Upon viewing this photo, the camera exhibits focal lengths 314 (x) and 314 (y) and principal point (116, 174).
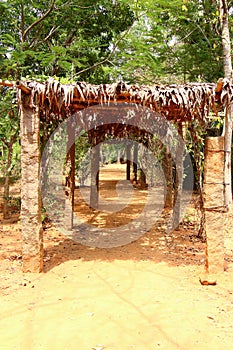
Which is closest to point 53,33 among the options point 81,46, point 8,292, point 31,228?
point 81,46

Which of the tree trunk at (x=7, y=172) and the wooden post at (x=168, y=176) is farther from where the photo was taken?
the wooden post at (x=168, y=176)

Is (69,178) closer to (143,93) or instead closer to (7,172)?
(7,172)

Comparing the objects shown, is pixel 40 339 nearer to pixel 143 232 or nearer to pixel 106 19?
pixel 143 232

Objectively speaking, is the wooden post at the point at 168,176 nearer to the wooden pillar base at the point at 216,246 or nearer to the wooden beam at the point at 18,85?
the wooden pillar base at the point at 216,246

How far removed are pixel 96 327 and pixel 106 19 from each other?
730 cm

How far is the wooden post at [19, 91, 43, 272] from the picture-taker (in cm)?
440

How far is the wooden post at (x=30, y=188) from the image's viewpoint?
14.4 ft

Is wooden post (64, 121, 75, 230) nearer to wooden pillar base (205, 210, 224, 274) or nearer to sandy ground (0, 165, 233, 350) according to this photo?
sandy ground (0, 165, 233, 350)

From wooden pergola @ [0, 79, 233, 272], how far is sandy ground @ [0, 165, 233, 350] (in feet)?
1.58

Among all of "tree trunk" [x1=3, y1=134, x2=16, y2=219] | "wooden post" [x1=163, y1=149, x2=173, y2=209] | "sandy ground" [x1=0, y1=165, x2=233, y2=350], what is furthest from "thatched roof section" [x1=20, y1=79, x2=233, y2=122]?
"wooden post" [x1=163, y1=149, x2=173, y2=209]

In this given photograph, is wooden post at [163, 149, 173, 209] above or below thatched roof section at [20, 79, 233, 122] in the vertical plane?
below

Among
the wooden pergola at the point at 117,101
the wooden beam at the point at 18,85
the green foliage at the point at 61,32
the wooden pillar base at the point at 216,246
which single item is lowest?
the wooden pillar base at the point at 216,246

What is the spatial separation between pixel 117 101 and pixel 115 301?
263cm

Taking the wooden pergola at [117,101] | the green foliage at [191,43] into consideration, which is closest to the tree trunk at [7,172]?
the green foliage at [191,43]
